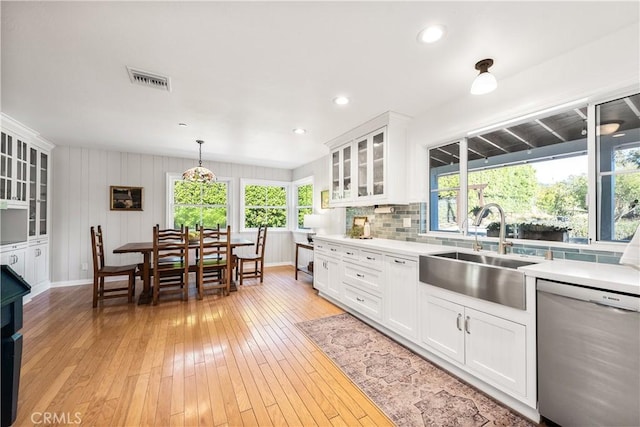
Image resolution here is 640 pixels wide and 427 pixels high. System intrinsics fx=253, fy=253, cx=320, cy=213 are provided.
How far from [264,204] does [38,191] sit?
380 cm

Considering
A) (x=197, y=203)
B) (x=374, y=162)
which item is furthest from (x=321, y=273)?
(x=197, y=203)

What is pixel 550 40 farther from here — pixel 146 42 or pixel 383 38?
pixel 146 42

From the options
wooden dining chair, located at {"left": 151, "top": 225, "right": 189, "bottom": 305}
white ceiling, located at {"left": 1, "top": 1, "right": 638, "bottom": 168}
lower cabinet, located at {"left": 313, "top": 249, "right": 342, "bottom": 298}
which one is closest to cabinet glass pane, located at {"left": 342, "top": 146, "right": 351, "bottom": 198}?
white ceiling, located at {"left": 1, "top": 1, "right": 638, "bottom": 168}

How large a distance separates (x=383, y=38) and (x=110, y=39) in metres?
1.84

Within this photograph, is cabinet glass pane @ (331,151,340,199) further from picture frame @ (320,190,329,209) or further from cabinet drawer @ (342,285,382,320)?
cabinet drawer @ (342,285,382,320)

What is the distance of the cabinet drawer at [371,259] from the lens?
2.69 m

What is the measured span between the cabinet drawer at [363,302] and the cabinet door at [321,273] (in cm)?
51

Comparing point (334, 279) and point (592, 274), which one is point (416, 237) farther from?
point (592, 274)

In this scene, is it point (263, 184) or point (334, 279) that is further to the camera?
point (263, 184)

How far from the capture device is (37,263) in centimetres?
388

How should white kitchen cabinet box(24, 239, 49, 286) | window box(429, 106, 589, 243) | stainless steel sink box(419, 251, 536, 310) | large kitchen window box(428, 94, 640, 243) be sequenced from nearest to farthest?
1. stainless steel sink box(419, 251, 536, 310)
2. large kitchen window box(428, 94, 640, 243)
3. window box(429, 106, 589, 243)
4. white kitchen cabinet box(24, 239, 49, 286)

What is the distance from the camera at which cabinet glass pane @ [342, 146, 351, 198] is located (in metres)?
3.72

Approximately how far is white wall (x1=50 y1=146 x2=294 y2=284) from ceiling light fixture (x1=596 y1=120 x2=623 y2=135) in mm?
5848

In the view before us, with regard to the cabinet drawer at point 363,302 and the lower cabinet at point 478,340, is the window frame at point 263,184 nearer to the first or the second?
the cabinet drawer at point 363,302
